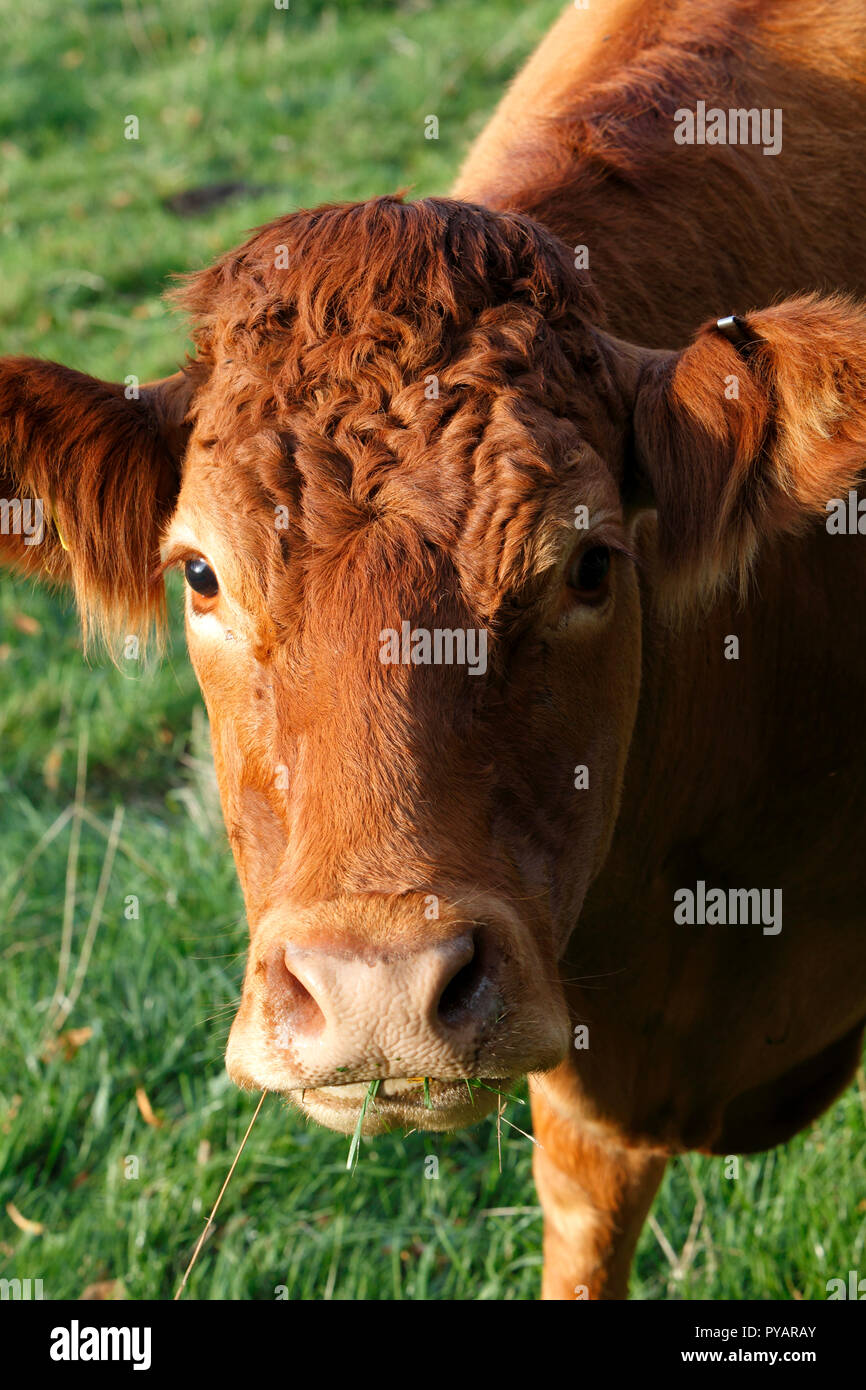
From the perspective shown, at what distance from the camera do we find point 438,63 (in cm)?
1052

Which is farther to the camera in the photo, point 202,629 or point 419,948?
point 202,629

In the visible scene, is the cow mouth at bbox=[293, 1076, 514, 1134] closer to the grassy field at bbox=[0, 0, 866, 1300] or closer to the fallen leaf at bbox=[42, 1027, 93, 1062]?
the grassy field at bbox=[0, 0, 866, 1300]

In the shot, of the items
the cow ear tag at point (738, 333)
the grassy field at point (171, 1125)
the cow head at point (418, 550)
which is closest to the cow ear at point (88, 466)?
the cow head at point (418, 550)

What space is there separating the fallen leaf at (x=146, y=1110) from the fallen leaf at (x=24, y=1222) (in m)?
0.44

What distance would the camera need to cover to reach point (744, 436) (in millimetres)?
2719

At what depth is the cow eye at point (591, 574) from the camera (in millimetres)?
2596

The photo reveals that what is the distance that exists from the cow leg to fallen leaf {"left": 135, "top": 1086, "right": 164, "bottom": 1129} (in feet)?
4.06

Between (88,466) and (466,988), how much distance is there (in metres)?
1.44

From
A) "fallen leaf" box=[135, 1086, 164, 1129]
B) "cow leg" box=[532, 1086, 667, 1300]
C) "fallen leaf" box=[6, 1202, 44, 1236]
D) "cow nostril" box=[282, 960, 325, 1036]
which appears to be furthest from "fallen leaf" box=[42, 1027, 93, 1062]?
"cow nostril" box=[282, 960, 325, 1036]

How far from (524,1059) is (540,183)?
2.10 meters

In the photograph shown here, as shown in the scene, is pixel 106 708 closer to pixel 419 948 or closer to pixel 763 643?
pixel 763 643

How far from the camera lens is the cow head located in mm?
2172
